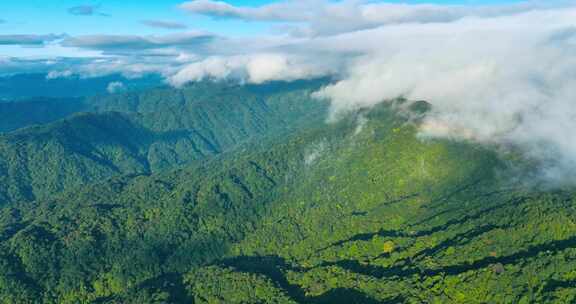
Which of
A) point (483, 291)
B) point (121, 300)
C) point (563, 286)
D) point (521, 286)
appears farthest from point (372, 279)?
point (121, 300)

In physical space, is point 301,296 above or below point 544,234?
below

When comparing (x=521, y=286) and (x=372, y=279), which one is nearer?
(x=521, y=286)

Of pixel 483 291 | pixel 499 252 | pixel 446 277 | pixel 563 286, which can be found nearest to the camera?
pixel 563 286

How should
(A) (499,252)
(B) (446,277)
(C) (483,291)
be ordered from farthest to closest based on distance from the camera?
1. (A) (499,252)
2. (B) (446,277)
3. (C) (483,291)

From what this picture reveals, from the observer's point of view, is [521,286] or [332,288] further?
[332,288]

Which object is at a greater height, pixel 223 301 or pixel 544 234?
pixel 544 234

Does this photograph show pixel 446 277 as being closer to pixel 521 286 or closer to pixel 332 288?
pixel 521 286

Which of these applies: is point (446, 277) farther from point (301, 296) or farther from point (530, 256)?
point (301, 296)

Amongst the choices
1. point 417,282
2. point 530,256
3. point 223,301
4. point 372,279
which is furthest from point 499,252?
point 223,301

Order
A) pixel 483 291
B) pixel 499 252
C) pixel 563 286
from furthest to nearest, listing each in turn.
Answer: pixel 499 252 → pixel 483 291 → pixel 563 286
